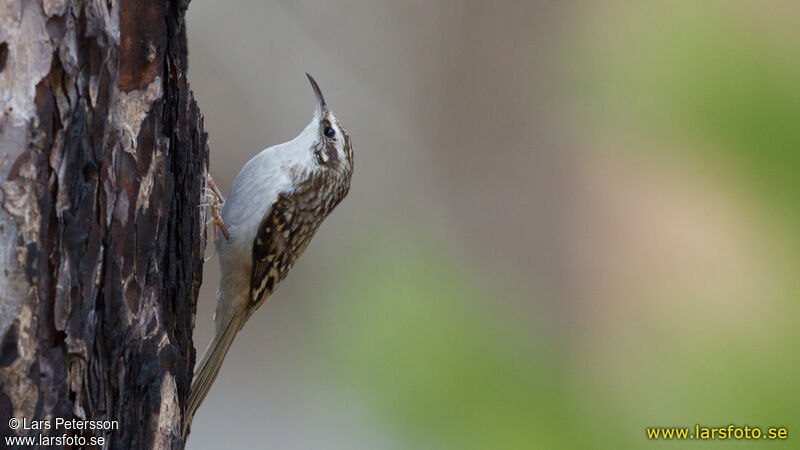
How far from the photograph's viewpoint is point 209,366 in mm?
2191

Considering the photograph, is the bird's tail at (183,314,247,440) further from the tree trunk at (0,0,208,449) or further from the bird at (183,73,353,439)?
the tree trunk at (0,0,208,449)

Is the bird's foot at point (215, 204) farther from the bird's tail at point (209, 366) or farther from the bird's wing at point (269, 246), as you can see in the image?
the bird's tail at point (209, 366)

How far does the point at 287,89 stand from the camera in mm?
4625

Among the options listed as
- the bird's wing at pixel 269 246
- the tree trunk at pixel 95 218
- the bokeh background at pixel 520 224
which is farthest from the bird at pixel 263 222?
the bokeh background at pixel 520 224

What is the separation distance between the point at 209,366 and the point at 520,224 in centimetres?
320

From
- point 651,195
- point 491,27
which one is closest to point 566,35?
point 491,27

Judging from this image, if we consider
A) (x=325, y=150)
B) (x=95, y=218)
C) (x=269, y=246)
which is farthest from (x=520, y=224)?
(x=95, y=218)

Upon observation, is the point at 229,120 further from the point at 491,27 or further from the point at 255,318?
the point at 491,27

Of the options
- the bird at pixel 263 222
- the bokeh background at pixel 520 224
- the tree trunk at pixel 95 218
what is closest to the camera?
the tree trunk at pixel 95 218

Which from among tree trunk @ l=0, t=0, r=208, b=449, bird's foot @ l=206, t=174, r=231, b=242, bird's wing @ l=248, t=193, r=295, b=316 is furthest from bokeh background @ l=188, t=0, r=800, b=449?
tree trunk @ l=0, t=0, r=208, b=449

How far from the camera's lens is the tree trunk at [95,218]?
1.25 meters

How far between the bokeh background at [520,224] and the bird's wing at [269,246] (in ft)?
4.26

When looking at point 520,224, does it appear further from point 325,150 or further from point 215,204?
point 215,204

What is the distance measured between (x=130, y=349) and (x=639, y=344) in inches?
119
